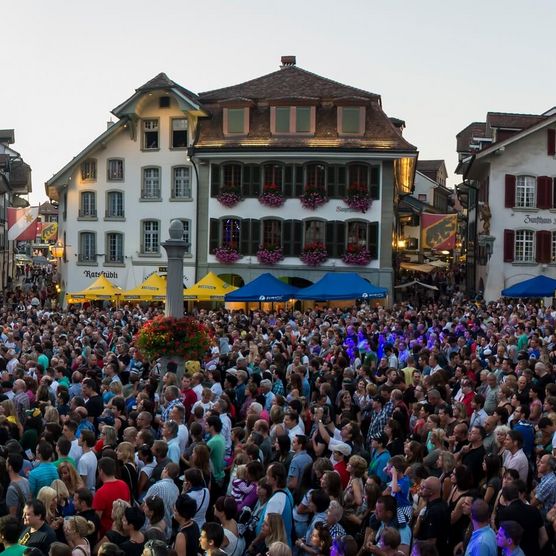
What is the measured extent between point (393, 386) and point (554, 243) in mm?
28337

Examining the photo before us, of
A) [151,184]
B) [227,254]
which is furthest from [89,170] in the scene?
[227,254]

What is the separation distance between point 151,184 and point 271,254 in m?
7.17

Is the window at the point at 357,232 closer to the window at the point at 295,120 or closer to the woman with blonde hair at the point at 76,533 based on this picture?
the window at the point at 295,120

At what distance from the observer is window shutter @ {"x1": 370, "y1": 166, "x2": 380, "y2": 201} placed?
3962 centimetres

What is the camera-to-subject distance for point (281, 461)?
1037 centimetres

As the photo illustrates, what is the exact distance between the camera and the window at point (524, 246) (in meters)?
40.4

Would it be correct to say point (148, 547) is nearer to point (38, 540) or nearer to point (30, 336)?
point (38, 540)

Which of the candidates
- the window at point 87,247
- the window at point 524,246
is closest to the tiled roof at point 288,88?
the window at point 87,247

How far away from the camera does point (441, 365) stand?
17.0 meters

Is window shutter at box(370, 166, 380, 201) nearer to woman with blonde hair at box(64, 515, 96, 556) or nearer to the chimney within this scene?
the chimney

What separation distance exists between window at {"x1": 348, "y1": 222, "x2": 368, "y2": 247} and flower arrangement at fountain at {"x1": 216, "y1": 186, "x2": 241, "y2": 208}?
5054 mm

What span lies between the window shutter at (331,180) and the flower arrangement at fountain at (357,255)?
235cm

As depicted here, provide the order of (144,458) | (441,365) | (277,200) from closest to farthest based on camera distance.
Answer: (144,458), (441,365), (277,200)

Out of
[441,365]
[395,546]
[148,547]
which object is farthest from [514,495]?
[441,365]
